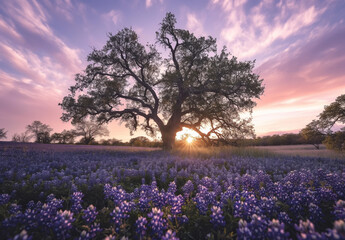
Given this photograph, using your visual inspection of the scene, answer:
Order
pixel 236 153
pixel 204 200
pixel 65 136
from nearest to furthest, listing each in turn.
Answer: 1. pixel 204 200
2. pixel 236 153
3. pixel 65 136

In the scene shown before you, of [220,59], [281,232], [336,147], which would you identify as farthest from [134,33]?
[336,147]

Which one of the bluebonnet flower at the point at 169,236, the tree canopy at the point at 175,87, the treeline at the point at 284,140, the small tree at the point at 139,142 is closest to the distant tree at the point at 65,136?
the small tree at the point at 139,142

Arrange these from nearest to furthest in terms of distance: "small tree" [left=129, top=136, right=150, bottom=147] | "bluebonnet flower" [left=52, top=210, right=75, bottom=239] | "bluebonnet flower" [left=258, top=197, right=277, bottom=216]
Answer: "bluebonnet flower" [left=52, top=210, right=75, bottom=239], "bluebonnet flower" [left=258, top=197, right=277, bottom=216], "small tree" [left=129, top=136, right=150, bottom=147]

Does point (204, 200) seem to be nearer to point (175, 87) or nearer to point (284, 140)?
point (175, 87)

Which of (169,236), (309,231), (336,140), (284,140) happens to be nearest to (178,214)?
(169,236)

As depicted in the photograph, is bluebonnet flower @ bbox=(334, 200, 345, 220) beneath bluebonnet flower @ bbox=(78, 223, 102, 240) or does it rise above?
above

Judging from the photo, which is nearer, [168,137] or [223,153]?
[223,153]

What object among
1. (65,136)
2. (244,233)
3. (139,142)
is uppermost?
(65,136)

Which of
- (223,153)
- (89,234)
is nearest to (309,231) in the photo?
(89,234)

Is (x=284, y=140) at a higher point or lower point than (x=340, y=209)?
higher

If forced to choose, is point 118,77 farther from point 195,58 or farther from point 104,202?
point 104,202

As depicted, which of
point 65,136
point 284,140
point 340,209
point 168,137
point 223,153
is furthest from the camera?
point 65,136

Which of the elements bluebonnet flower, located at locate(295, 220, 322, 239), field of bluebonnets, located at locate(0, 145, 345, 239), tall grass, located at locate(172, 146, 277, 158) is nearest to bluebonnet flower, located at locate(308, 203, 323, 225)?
field of bluebonnets, located at locate(0, 145, 345, 239)

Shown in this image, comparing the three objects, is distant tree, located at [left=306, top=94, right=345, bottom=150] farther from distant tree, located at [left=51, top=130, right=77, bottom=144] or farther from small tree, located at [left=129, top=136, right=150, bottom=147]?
distant tree, located at [left=51, top=130, right=77, bottom=144]
